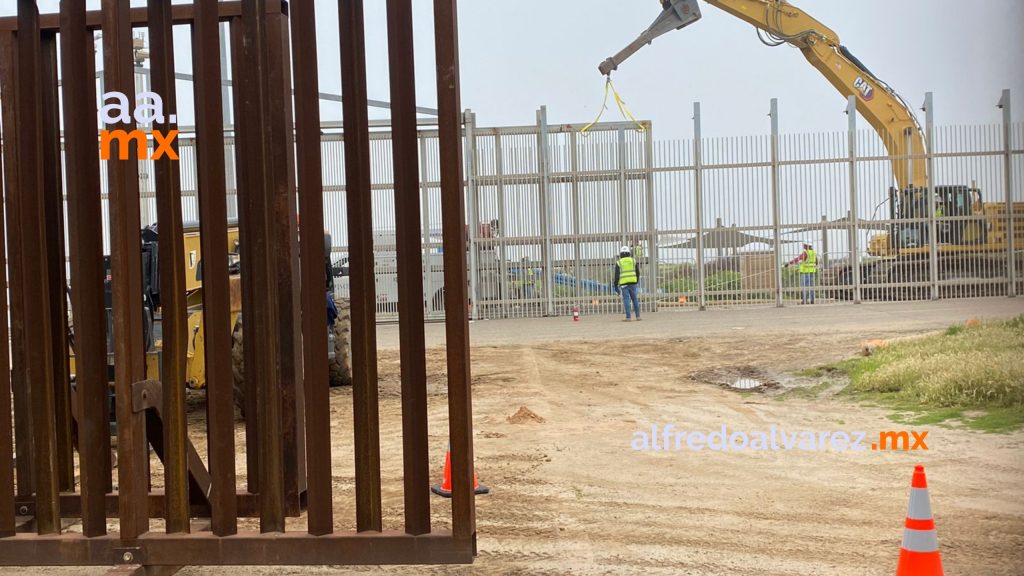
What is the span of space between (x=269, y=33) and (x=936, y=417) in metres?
6.59

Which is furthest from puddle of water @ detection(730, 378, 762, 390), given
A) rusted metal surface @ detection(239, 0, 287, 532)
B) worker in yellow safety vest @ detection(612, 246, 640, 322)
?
worker in yellow safety vest @ detection(612, 246, 640, 322)

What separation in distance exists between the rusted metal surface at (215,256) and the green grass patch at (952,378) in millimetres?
6270

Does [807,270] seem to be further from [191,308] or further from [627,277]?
[191,308]

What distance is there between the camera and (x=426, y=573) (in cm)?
469

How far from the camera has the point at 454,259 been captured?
3746 millimetres

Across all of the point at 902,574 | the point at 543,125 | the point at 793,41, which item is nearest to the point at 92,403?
the point at 902,574

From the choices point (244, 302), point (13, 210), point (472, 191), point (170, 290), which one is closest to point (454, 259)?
point (244, 302)

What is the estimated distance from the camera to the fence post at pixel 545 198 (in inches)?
928

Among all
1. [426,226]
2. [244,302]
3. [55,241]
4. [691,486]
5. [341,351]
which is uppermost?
[426,226]

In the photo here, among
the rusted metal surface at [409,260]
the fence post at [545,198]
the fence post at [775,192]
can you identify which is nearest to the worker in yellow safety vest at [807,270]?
the fence post at [775,192]

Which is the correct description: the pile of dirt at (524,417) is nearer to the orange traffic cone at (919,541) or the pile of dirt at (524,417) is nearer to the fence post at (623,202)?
the orange traffic cone at (919,541)

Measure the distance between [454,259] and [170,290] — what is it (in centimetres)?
112

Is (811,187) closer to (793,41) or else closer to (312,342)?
(793,41)

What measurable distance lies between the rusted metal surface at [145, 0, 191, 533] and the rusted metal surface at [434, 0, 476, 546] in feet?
3.15
